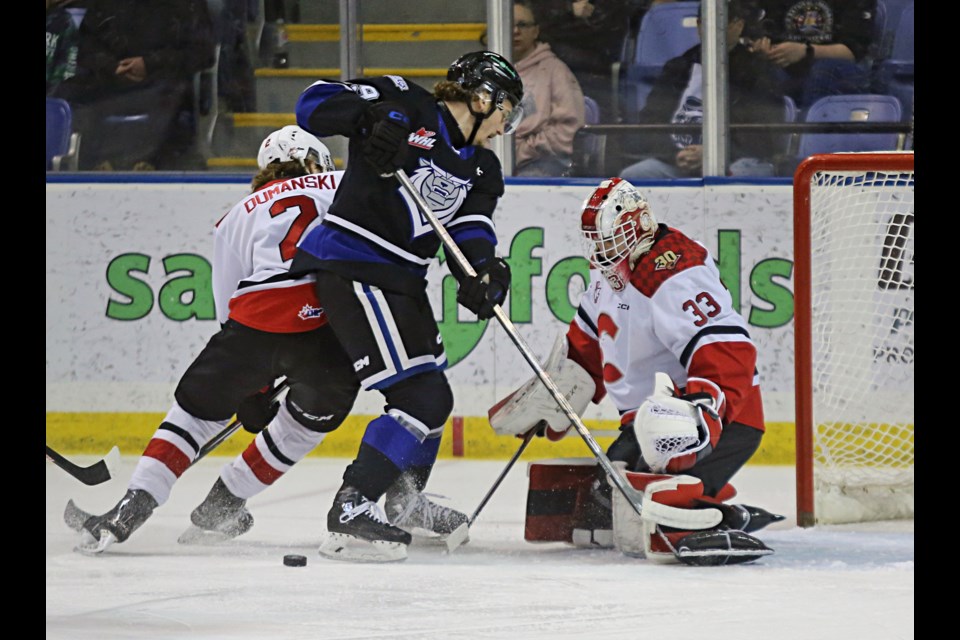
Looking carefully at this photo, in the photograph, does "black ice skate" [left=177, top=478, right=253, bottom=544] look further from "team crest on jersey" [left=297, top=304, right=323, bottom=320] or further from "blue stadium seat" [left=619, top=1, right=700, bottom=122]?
"blue stadium seat" [left=619, top=1, right=700, bottom=122]

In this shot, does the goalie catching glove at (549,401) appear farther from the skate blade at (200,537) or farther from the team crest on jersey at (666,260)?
the skate blade at (200,537)

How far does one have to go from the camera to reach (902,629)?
254 centimetres

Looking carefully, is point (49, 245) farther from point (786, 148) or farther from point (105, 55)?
point (786, 148)

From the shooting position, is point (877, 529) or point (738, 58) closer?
point (877, 529)

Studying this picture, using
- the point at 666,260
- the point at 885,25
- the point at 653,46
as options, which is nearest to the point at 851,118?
the point at 885,25

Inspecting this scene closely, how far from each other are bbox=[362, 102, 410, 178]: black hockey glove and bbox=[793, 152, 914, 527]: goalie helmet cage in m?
1.09

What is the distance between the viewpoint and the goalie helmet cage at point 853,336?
3.86 m

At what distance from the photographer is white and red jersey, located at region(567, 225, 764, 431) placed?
3.33 metres

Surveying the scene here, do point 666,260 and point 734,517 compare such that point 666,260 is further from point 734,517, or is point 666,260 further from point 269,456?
point 269,456

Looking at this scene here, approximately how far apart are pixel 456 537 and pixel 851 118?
256 cm

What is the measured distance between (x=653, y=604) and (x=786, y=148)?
2890 mm
